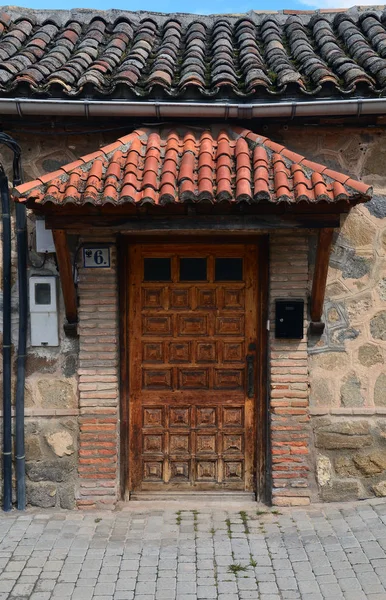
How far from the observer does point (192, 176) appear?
15.5 ft

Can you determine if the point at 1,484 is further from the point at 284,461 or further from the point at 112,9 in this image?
the point at 112,9

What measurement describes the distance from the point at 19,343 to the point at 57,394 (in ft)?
1.87

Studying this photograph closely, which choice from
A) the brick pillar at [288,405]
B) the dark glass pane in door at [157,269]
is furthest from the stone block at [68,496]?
the dark glass pane in door at [157,269]

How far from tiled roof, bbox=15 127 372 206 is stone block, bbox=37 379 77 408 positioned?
1.78m

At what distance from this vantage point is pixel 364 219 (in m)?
5.46

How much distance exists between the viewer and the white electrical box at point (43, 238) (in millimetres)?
5324

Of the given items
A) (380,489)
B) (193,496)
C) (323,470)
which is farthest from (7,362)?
(380,489)

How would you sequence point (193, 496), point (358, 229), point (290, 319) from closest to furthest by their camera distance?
point (290, 319), point (358, 229), point (193, 496)

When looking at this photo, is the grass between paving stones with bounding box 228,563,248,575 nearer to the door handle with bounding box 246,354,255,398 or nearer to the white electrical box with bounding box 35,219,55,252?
the door handle with bounding box 246,354,255,398

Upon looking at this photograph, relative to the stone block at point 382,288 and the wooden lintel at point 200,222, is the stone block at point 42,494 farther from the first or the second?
the stone block at point 382,288

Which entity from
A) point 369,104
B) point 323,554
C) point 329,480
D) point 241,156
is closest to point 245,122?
point 241,156

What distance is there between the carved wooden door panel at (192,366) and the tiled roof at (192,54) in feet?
4.78

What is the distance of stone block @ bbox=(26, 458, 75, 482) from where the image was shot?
5.50 meters

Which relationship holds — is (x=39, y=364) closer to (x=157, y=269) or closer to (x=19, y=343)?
(x=19, y=343)
